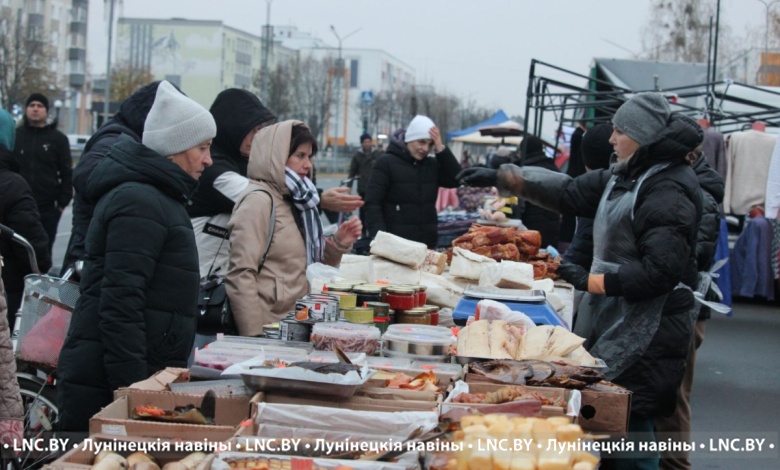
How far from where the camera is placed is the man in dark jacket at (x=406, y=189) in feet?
30.8

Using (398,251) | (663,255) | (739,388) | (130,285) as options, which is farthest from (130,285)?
(739,388)

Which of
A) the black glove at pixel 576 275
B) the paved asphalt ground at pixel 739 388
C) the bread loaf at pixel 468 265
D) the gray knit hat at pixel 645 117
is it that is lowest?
the paved asphalt ground at pixel 739 388

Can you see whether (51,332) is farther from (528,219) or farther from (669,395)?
(528,219)

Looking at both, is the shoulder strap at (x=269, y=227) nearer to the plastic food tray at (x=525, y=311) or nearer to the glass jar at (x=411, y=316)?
the glass jar at (x=411, y=316)

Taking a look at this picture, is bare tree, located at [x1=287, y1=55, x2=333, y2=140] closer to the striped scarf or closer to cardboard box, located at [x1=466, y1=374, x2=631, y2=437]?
the striped scarf

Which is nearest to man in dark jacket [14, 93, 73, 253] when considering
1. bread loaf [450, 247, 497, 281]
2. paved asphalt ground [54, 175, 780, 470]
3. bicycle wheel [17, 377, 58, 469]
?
bicycle wheel [17, 377, 58, 469]

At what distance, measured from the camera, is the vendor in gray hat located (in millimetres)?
4758

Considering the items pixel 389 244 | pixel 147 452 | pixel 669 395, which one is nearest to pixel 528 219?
pixel 389 244

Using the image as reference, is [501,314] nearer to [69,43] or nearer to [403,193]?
[403,193]

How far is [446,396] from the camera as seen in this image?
3654 mm

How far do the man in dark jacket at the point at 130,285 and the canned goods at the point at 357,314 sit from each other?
75 centimetres

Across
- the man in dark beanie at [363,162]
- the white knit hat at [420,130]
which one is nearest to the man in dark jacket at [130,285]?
the white knit hat at [420,130]

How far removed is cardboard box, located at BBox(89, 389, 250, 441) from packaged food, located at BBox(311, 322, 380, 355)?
2.62 ft

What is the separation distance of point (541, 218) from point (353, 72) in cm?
13134
